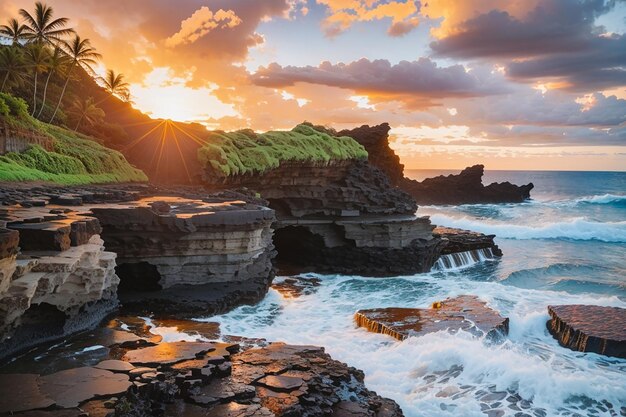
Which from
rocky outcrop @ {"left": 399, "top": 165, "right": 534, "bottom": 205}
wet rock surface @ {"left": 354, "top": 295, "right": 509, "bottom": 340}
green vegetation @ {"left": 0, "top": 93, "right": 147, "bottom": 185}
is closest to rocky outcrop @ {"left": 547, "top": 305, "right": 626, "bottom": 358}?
wet rock surface @ {"left": 354, "top": 295, "right": 509, "bottom": 340}

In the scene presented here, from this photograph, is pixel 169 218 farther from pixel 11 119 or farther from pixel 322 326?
pixel 11 119

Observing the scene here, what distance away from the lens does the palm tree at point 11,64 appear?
32219 millimetres

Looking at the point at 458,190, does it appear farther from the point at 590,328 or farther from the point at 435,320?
the point at 590,328

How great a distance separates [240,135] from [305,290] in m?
12.6

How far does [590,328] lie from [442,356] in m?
5.44

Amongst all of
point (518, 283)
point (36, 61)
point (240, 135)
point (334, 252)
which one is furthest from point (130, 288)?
point (36, 61)

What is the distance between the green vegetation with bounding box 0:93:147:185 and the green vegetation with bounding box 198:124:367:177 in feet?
17.9

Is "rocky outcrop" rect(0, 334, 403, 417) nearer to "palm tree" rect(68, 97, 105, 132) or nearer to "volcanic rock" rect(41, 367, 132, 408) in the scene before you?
"volcanic rock" rect(41, 367, 132, 408)

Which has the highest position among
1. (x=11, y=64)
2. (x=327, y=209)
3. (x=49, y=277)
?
(x=11, y=64)

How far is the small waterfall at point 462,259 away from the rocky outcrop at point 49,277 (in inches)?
869

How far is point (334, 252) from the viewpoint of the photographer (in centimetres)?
2895

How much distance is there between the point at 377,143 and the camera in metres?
45.3

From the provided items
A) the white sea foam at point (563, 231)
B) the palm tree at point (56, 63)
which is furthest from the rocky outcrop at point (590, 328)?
the palm tree at point (56, 63)

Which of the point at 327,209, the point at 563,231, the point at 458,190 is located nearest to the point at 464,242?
the point at 327,209
